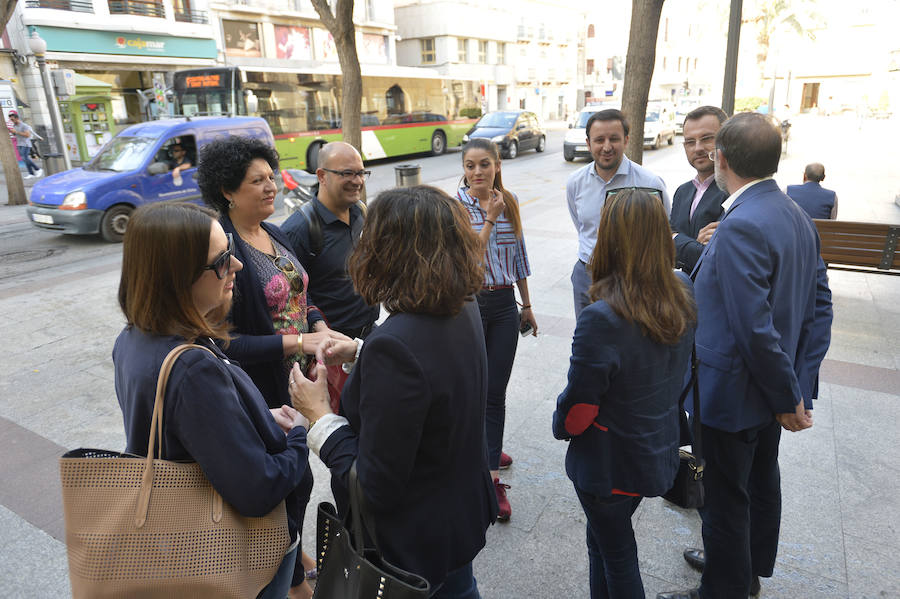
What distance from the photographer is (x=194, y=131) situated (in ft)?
34.7

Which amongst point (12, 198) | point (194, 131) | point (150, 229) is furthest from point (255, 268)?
point (12, 198)

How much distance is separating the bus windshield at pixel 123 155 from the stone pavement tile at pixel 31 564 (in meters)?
8.50

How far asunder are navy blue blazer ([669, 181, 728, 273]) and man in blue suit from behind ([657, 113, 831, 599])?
2.49 ft

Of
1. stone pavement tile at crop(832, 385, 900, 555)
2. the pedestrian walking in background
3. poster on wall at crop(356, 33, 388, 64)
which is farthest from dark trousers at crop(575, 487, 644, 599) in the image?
poster on wall at crop(356, 33, 388, 64)

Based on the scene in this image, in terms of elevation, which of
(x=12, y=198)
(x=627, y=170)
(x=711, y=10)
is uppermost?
(x=711, y=10)

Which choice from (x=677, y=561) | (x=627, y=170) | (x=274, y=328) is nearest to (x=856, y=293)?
(x=627, y=170)

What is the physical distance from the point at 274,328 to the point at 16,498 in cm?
209

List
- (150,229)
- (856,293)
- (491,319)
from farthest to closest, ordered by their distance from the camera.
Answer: (856,293), (491,319), (150,229)

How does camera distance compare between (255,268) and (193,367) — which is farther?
(255,268)

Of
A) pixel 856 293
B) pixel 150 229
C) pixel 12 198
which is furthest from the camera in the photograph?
pixel 12 198

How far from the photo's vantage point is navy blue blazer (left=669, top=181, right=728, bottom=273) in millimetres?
2973

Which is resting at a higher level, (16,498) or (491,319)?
(491,319)

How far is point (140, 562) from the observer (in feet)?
4.19

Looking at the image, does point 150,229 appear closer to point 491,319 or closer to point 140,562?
point 140,562
